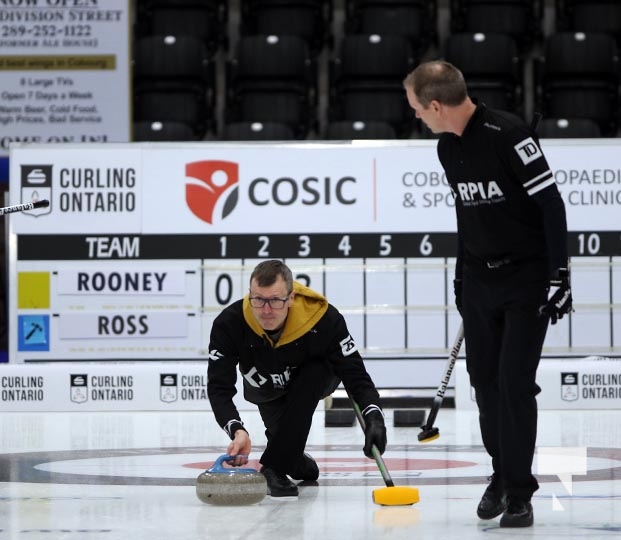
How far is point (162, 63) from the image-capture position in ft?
37.7

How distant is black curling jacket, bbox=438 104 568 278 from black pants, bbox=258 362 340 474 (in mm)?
877

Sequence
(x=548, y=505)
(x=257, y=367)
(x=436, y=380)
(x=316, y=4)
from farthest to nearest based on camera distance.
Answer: (x=316, y=4) < (x=436, y=380) < (x=257, y=367) < (x=548, y=505)

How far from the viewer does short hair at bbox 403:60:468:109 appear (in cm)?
371

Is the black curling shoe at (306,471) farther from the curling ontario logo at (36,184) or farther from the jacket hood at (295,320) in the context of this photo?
the curling ontario logo at (36,184)

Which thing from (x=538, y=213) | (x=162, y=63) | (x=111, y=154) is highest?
(x=162, y=63)

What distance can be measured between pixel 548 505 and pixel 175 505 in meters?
1.16

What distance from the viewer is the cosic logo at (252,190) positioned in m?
9.17

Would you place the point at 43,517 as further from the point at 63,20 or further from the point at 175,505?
the point at 63,20

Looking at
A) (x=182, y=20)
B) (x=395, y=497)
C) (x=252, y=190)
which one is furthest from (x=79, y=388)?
(x=395, y=497)

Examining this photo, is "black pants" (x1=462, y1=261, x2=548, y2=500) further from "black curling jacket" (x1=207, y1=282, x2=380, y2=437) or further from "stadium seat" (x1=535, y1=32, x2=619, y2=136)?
"stadium seat" (x1=535, y1=32, x2=619, y2=136)

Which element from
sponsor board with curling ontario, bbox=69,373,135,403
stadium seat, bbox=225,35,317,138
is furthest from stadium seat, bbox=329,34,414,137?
sponsor board with curling ontario, bbox=69,373,135,403

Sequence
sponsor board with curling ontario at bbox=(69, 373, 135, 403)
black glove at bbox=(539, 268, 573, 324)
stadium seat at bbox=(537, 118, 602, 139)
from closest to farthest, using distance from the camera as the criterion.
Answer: black glove at bbox=(539, 268, 573, 324) → sponsor board with curling ontario at bbox=(69, 373, 135, 403) → stadium seat at bbox=(537, 118, 602, 139)

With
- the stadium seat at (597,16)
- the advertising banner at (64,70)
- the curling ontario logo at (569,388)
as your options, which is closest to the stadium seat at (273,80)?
the advertising banner at (64,70)

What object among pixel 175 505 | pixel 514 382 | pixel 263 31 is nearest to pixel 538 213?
pixel 514 382
